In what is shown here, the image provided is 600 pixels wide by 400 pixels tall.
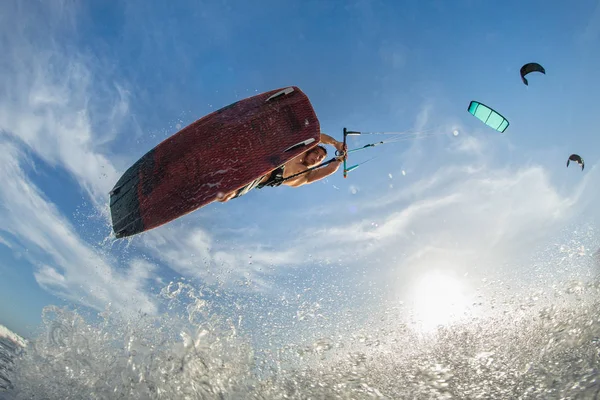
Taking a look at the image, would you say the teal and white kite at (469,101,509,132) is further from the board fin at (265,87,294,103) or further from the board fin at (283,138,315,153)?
the board fin at (283,138,315,153)

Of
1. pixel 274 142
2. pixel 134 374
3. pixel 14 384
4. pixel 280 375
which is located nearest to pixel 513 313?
pixel 280 375

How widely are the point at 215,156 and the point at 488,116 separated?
950 cm

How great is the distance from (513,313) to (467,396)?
4.48 metres

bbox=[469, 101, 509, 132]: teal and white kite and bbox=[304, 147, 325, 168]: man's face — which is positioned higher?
bbox=[469, 101, 509, 132]: teal and white kite

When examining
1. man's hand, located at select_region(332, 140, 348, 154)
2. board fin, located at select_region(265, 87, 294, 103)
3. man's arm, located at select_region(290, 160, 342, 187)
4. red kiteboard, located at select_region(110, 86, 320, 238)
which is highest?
board fin, located at select_region(265, 87, 294, 103)

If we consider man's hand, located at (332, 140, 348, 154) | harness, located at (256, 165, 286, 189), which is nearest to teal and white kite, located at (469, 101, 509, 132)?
man's hand, located at (332, 140, 348, 154)

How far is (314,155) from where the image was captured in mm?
7492

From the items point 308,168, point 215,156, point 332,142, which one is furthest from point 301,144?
point 215,156

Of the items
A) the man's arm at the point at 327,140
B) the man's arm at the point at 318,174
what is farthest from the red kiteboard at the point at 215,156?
the man's arm at the point at 318,174

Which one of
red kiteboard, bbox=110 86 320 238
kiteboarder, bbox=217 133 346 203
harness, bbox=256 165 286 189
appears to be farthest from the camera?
kiteboarder, bbox=217 133 346 203

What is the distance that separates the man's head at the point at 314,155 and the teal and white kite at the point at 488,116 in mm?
6461

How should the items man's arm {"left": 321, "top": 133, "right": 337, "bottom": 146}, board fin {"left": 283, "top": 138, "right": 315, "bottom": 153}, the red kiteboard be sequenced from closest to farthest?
the red kiteboard → board fin {"left": 283, "top": 138, "right": 315, "bottom": 153} → man's arm {"left": 321, "top": 133, "right": 337, "bottom": 146}

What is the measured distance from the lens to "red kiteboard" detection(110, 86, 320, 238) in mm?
6328

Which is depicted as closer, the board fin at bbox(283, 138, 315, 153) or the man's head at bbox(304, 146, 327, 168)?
the board fin at bbox(283, 138, 315, 153)
